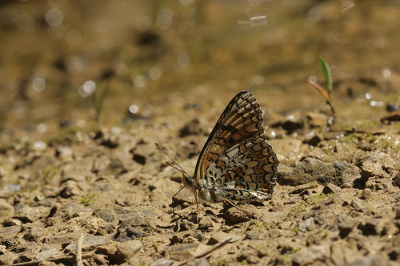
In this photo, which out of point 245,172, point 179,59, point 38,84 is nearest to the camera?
point 245,172

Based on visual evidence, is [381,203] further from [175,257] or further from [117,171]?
[117,171]

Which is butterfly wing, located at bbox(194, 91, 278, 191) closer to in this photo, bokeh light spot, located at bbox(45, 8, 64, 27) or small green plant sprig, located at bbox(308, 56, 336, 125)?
small green plant sprig, located at bbox(308, 56, 336, 125)

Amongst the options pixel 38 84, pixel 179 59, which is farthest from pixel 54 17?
pixel 179 59

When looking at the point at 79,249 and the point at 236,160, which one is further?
the point at 236,160

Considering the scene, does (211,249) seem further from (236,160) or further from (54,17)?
(54,17)

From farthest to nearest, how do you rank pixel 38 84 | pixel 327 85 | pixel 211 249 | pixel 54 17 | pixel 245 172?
pixel 54 17 → pixel 38 84 → pixel 327 85 → pixel 245 172 → pixel 211 249

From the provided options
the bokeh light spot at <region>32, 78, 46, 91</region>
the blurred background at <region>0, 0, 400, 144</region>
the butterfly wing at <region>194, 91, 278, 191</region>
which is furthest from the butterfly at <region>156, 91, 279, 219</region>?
the bokeh light spot at <region>32, 78, 46, 91</region>

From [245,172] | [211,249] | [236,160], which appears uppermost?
[236,160]

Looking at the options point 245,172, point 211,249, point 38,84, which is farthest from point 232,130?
point 38,84

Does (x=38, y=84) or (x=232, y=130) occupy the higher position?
(x=38, y=84)
